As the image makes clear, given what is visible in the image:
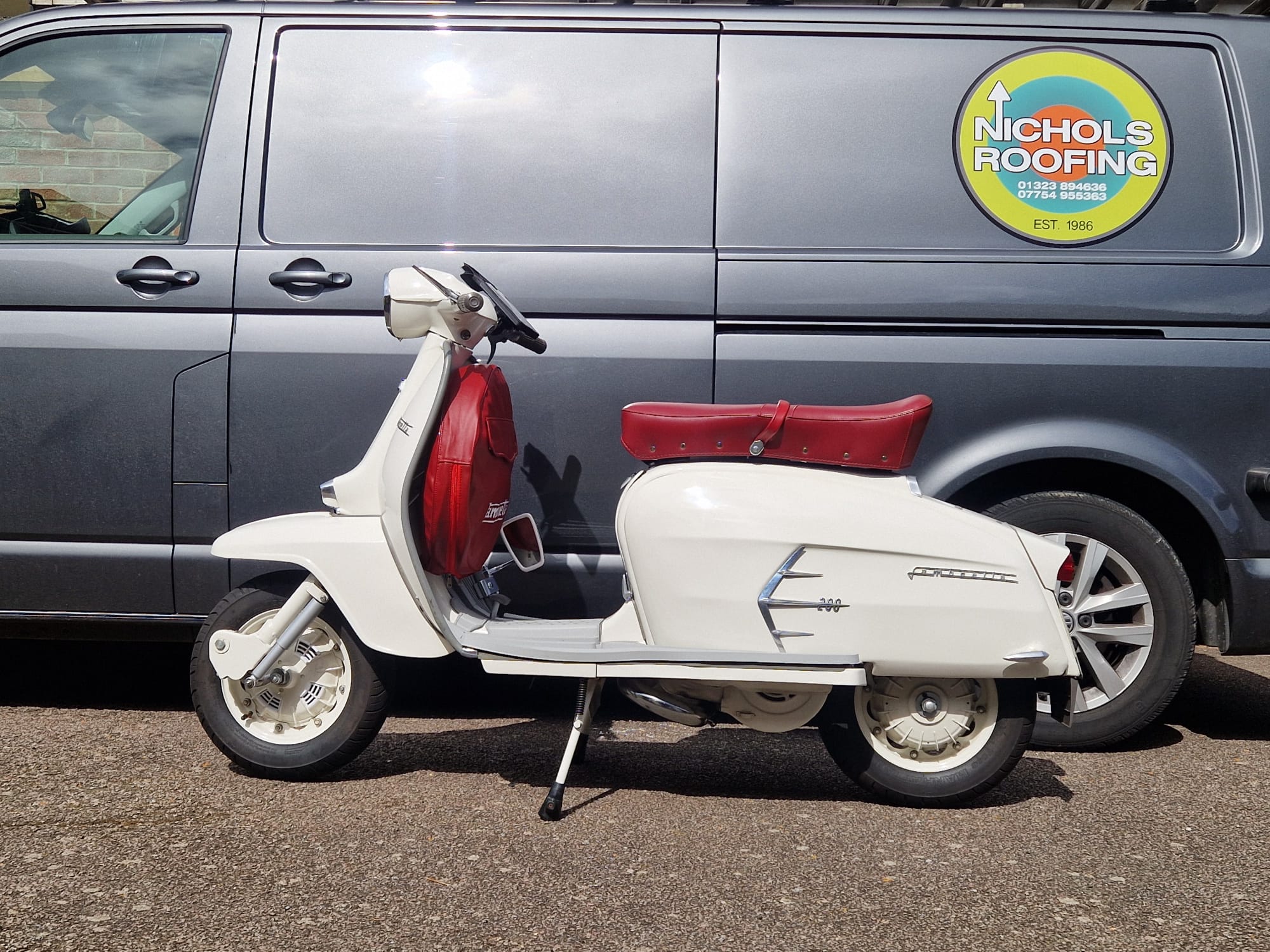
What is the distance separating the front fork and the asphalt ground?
0.99 ft

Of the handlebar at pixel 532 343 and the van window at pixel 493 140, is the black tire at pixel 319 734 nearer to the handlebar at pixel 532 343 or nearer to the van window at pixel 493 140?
the handlebar at pixel 532 343

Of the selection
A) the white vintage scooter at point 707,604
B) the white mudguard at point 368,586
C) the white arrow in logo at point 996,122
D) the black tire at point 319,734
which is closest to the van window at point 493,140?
the white vintage scooter at point 707,604

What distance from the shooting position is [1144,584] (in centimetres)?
340

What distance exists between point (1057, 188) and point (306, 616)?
99.1 inches

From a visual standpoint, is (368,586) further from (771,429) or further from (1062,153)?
(1062,153)

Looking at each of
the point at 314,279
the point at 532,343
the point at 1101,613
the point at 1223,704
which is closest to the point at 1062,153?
the point at 1101,613

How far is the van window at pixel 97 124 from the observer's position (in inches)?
144

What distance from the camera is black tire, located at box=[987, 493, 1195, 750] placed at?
3.39 meters

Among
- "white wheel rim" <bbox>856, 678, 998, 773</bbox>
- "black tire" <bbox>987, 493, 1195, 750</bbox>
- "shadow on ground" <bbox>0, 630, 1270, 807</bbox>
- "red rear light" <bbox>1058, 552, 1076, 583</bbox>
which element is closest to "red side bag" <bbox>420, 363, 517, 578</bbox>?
"shadow on ground" <bbox>0, 630, 1270, 807</bbox>

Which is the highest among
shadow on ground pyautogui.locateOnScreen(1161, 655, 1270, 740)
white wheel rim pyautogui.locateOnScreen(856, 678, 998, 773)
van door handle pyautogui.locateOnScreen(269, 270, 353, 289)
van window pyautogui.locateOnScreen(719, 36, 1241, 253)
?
van window pyautogui.locateOnScreen(719, 36, 1241, 253)

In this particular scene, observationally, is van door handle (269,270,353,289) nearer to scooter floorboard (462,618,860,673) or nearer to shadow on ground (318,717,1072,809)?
scooter floorboard (462,618,860,673)

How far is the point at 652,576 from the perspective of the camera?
285 cm

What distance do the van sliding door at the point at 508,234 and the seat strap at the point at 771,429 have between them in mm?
586

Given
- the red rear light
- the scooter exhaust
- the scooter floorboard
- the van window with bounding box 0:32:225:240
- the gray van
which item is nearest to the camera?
the scooter floorboard
